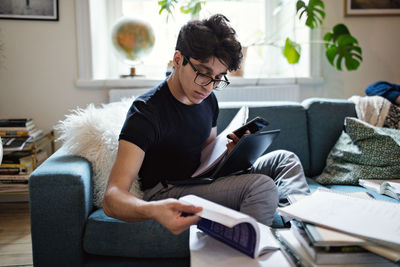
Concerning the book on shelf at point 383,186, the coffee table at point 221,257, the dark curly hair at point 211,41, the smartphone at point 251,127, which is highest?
the dark curly hair at point 211,41

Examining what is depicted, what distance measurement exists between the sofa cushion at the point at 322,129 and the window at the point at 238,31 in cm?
69

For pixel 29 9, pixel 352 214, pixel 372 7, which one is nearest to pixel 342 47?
pixel 372 7

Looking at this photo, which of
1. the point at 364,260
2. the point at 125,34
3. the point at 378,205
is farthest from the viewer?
the point at 125,34

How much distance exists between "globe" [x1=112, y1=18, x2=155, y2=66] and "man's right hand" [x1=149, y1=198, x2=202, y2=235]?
5.90 ft

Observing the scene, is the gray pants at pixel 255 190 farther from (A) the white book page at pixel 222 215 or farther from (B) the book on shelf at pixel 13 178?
(B) the book on shelf at pixel 13 178

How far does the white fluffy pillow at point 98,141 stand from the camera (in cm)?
157

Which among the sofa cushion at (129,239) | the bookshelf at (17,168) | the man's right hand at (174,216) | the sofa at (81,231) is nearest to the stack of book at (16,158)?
the bookshelf at (17,168)

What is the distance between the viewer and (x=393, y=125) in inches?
80.8

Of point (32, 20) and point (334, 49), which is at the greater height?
point (32, 20)

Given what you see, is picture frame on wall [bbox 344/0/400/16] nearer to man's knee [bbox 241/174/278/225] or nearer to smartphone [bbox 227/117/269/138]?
smartphone [bbox 227/117/269/138]

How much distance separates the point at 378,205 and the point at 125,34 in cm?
197

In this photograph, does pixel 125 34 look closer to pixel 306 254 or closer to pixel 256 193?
pixel 256 193

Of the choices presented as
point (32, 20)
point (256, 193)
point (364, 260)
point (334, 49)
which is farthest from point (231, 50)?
point (32, 20)

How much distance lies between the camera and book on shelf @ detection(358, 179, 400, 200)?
152cm
